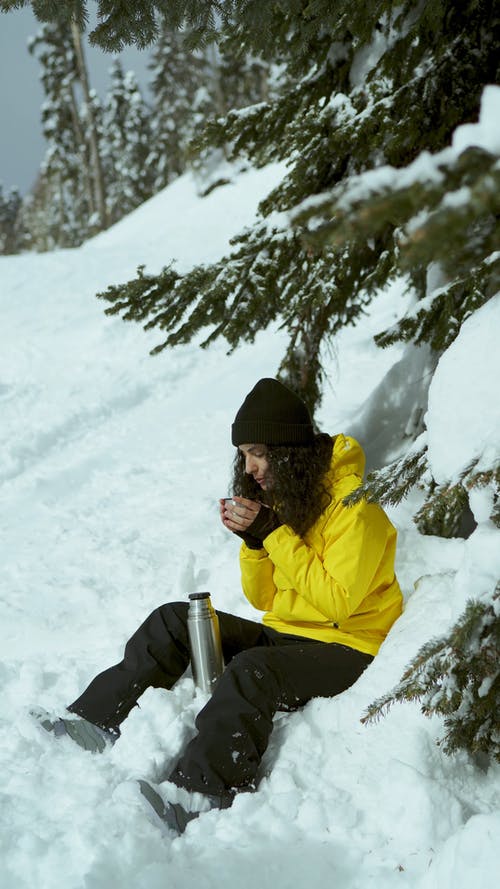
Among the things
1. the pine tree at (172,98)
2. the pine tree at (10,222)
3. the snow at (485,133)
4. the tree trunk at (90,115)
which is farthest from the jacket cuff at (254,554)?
the pine tree at (10,222)

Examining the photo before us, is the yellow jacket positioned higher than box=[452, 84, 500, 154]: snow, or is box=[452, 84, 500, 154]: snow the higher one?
box=[452, 84, 500, 154]: snow

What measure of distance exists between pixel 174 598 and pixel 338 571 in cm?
224

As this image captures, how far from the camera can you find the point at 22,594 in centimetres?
549

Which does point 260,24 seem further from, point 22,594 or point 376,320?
point 376,320

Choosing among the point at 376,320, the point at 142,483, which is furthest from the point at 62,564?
the point at 376,320

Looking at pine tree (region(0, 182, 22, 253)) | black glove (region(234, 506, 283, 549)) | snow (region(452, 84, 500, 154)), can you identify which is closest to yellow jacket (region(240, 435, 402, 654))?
black glove (region(234, 506, 283, 549))

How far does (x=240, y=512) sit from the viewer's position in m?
3.44

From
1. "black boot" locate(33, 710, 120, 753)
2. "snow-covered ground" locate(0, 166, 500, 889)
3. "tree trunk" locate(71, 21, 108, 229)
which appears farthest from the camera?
"tree trunk" locate(71, 21, 108, 229)

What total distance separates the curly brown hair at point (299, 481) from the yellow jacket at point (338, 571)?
A: 4cm

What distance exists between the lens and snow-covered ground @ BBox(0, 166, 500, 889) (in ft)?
7.51

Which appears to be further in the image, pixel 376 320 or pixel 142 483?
pixel 376 320

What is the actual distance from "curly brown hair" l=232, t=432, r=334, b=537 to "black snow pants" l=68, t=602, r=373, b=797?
0.60 m

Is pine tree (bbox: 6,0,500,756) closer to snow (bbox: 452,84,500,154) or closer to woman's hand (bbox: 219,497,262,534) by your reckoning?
woman's hand (bbox: 219,497,262,534)

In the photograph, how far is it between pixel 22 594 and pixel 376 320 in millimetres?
7226
